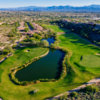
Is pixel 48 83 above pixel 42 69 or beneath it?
beneath

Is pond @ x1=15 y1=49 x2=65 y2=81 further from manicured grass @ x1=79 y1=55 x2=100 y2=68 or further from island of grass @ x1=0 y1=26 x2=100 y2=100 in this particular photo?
manicured grass @ x1=79 y1=55 x2=100 y2=68

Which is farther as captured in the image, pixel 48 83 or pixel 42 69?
pixel 42 69

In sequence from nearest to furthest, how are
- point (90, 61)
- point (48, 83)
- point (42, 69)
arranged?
1. point (48, 83)
2. point (42, 69)
3. point (90, 61)

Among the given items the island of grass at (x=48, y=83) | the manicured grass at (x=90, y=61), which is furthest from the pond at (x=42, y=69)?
the manicured grass at (x=90, y=61)

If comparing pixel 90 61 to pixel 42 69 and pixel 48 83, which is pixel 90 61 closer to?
pixel 42 69

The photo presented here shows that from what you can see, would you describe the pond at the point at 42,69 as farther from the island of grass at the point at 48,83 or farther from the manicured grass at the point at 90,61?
the manicured grass at the point at 90,61

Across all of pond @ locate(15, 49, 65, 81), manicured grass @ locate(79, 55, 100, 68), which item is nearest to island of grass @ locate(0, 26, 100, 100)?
manicured grass @ locate(79, 55, 100, 68)

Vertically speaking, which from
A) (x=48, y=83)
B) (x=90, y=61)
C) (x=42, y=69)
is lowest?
(x=48, y=83)

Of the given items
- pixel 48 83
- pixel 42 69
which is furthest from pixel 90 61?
pixel 48 83

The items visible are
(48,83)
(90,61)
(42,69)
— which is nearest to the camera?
(48,83)
